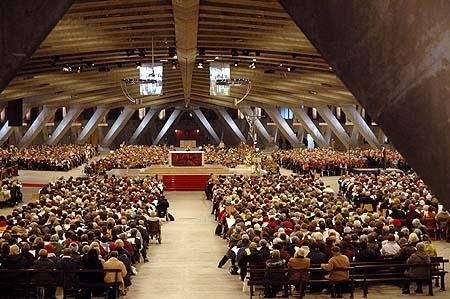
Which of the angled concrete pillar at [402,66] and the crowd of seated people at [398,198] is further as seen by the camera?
the crowd of seated people at [398,198]

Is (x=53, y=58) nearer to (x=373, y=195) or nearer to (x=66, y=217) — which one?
(x=66, y=217)

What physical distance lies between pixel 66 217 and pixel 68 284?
6.86 m

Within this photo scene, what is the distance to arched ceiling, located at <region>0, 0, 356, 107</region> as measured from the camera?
19.8m

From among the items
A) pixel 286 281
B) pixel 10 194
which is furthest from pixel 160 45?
pixel 286 281

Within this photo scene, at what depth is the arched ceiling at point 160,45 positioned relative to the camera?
19844 millimetres

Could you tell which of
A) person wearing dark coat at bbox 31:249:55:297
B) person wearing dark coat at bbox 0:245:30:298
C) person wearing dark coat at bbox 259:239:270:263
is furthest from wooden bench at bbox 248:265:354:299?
person wearing dark coat at bbox 0:245:30:298

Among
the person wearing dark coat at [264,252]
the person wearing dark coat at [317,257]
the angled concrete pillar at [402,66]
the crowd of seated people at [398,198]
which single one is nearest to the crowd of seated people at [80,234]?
the person wearing dark coat at [264,252]

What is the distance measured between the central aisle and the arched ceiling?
243 inches

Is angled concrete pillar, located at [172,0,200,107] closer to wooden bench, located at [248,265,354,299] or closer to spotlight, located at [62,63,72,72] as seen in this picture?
spotlight, located at [62,63,72,72]

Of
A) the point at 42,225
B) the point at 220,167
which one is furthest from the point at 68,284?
the point at 220,167

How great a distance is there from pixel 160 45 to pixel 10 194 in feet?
31.2

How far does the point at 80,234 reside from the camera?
54.9 ft

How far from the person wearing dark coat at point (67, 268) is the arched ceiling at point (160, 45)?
5368 millimetres

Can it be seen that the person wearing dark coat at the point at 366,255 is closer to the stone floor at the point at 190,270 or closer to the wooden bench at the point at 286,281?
the stone floor at the point at 190,270
